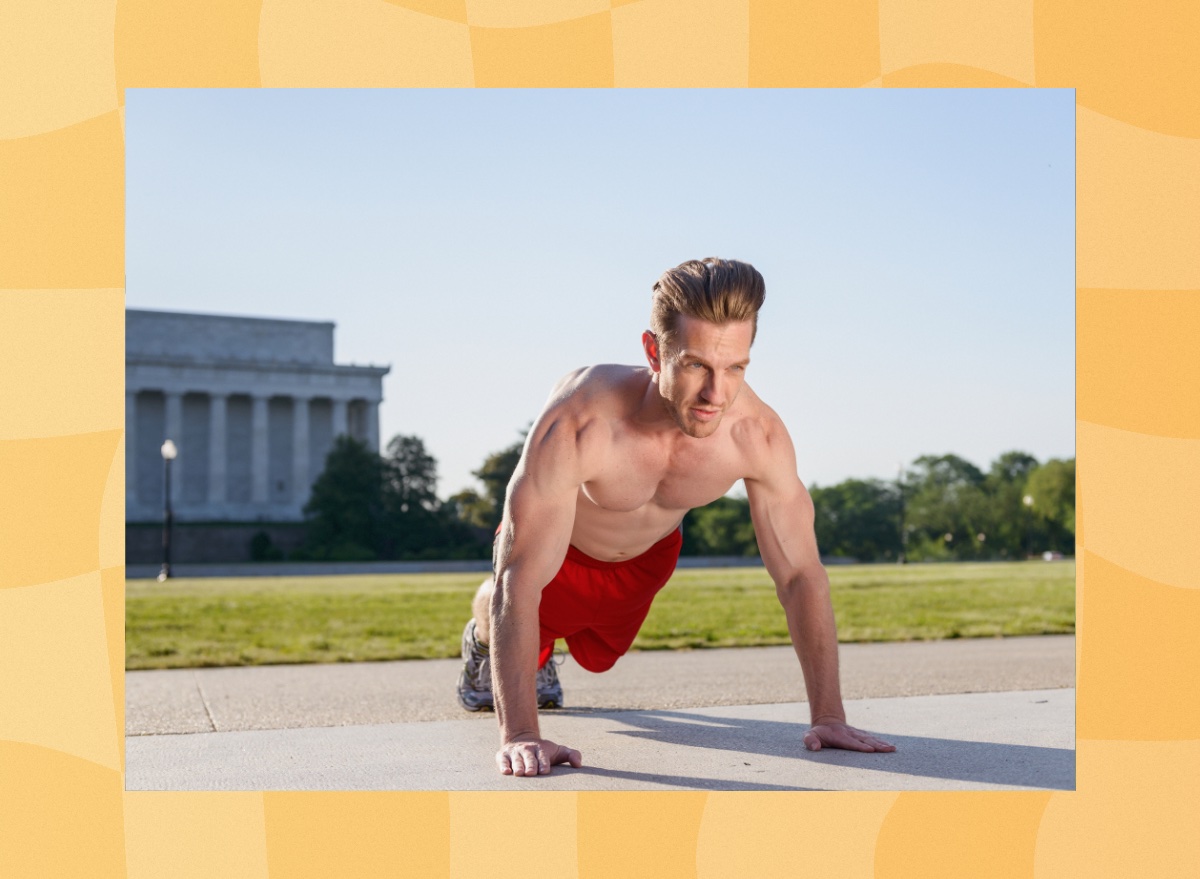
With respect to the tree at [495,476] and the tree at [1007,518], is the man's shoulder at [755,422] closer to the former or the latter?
the tree at [495,476]

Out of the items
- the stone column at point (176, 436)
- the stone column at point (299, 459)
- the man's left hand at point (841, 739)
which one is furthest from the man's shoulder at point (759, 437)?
the stone column at point (299, 459)

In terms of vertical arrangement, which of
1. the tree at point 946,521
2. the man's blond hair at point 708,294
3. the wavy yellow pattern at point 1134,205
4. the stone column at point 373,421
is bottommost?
the tree at point 946,521

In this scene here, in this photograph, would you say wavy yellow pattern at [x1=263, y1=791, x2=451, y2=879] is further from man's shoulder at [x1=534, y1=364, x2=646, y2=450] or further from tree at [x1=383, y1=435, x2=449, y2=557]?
tree at [x1=383, y1=435, x2=449, y2=557]

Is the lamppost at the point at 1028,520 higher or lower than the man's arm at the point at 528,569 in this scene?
lower

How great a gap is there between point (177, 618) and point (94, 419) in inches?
470

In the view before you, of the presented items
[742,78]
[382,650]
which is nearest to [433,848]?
[742,78]

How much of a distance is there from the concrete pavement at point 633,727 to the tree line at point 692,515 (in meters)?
33.6

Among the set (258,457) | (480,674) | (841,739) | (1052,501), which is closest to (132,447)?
(258,457)

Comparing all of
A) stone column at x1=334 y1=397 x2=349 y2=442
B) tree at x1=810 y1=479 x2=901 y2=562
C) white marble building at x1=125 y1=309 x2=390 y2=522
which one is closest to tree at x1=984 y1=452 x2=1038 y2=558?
tree at x1=810 y1=479 x2=901 y2=562

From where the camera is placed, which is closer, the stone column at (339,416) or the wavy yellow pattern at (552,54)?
the wavy yellow pattern at (552,54)

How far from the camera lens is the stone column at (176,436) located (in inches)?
2643

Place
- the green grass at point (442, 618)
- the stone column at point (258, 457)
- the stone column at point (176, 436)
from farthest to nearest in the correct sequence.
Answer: the stone column at point (258, 457), the stone column at point (176, 436), the green grass at point (442, 618)

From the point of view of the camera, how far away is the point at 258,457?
7038 cm

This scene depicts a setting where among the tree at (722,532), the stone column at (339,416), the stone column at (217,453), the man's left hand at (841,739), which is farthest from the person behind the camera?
the stone column at (339,416)
